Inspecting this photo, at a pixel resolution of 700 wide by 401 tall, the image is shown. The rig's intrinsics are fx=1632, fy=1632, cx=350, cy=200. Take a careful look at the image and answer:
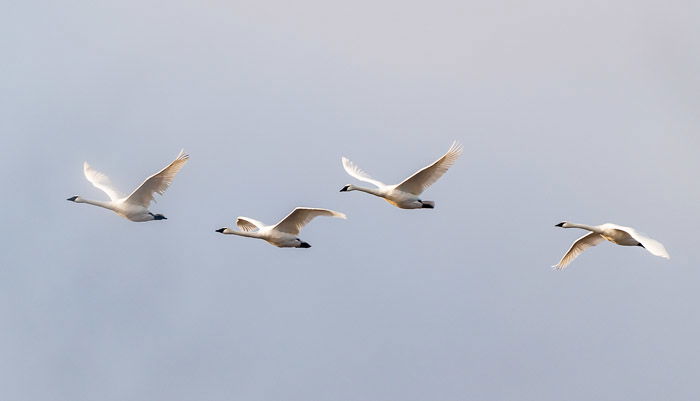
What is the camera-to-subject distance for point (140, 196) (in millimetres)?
61750

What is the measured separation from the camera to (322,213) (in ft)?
192

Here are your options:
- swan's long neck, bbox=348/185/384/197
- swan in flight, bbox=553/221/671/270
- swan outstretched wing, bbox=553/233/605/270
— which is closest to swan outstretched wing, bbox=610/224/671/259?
swan in flight, bbox=553/221/671/270

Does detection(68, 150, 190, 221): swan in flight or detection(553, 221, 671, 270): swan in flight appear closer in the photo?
detection(553, 221, 671, 270): swan in flight

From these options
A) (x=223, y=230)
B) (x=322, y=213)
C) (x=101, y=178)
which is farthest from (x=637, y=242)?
(x=101, y=178)

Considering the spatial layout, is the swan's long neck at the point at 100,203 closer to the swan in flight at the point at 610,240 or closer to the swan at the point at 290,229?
the swan at the point at 290,229

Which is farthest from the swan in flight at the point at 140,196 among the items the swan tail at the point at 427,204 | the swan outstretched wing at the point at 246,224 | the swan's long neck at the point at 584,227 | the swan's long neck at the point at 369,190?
the swan's long neck at the point at 584,227

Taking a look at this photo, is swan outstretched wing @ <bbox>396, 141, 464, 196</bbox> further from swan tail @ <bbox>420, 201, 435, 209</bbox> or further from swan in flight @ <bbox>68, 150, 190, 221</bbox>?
swan in flight @ <bbox>68, 150, 190, 221</bbox>

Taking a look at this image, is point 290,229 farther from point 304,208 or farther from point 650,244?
point 650,244

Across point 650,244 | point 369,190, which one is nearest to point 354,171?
point 369,190

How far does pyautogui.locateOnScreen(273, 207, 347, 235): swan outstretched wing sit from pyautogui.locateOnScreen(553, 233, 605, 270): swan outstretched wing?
10702mm

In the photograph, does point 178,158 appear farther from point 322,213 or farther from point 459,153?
point 459,153

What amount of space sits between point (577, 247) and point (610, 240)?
363cm

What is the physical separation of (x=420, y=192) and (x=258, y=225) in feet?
21.5

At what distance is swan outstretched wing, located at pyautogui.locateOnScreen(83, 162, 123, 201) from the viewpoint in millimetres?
65062
